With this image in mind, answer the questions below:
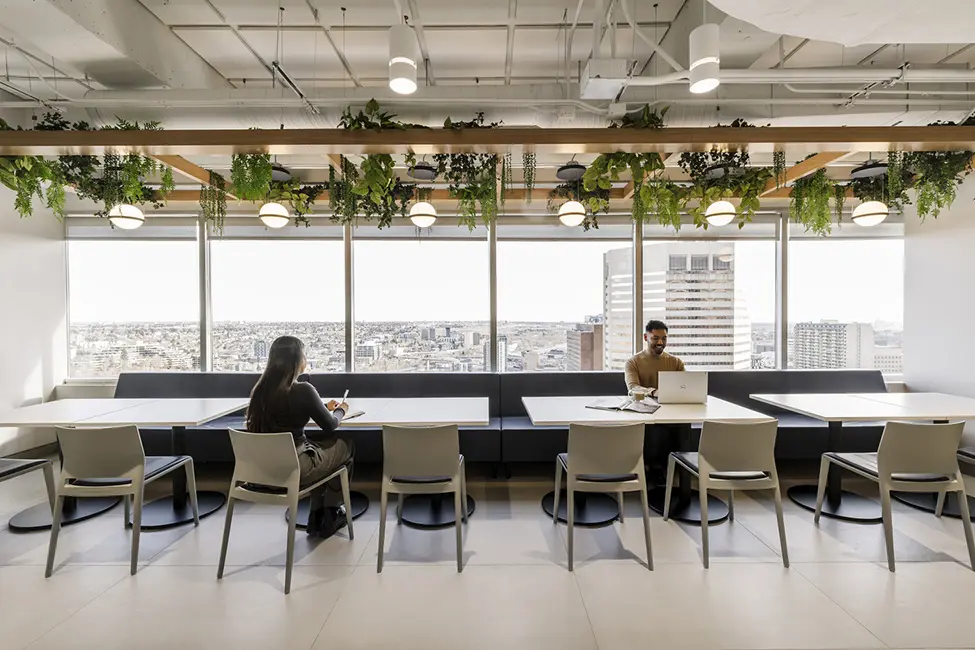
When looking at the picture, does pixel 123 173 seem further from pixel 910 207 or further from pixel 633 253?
pixel 910 207

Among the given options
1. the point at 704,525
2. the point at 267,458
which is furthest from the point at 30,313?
the point at 704,525

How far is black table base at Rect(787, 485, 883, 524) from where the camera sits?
3658 mm

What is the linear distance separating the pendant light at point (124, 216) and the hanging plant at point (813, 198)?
6.48m

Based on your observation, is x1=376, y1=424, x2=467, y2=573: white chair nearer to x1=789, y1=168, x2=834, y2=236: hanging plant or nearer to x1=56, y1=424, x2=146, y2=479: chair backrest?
x1=56, y1=424, x2=146, y2=479: chair backrest

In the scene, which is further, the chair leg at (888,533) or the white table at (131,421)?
the white table at (131,421)

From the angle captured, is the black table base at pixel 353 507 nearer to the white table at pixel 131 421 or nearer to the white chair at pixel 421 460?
the white table at pixel 131 421

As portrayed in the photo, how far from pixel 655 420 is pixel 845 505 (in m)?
2.11

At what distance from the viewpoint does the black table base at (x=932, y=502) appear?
375cm

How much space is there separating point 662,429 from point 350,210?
352cm

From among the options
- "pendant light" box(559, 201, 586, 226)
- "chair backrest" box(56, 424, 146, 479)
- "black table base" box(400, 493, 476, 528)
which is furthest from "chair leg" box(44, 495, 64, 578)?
"pendant light" box(559, 201, 586, 226)

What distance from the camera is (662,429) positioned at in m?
4.02

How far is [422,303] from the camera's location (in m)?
6.25

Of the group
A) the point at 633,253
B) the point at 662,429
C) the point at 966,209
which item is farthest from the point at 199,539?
the point at 966,209

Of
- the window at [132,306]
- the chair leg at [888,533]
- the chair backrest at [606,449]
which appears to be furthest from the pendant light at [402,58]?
the window at [132,306]
